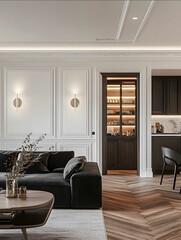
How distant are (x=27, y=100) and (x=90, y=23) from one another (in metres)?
2.69

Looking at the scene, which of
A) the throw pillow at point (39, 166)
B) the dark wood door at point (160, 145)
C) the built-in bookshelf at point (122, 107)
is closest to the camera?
the throw pillow at point (39, 166)

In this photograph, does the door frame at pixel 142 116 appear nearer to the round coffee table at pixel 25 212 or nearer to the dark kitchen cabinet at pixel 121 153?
the dark kitchen cabinet at pixel 121 153

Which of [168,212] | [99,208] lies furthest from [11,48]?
[168,212]

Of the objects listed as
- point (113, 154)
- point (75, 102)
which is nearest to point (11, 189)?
point (75, 102)

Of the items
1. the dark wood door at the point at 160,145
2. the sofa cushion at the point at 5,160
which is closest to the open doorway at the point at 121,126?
the dark wood door at the point at 160,145

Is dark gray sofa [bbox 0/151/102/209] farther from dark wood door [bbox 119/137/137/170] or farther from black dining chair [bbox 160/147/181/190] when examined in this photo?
dark wood door [bbox 119/137/137/170]

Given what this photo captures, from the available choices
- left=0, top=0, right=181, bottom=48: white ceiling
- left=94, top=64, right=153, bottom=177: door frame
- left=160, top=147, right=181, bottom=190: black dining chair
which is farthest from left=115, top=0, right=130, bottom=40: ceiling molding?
left=160, top=147, right=181, bottom=190: black dining chair

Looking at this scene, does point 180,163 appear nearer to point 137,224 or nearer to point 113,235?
point 137,224

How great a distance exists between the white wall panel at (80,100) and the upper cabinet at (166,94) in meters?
2.05

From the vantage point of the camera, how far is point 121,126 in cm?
834

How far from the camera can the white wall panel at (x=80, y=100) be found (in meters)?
7.06

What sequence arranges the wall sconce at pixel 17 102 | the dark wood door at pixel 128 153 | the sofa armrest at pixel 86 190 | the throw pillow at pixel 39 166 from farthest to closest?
the dark wood door at pixel 128 153, the wall sconce at pixel 17 102, the throw pillow at pixel 39 166, the sofa armrest at pixel 86 190

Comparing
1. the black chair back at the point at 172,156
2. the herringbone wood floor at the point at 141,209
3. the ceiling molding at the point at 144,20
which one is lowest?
the herringbone wood floor at the point at 141,209

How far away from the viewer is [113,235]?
338 cm
